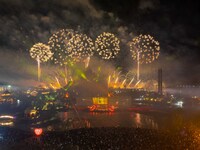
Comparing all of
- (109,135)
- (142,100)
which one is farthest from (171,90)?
(109,135)

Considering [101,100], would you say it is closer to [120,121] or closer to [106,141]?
[120,121]

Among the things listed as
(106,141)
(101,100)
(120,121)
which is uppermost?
(101,100)

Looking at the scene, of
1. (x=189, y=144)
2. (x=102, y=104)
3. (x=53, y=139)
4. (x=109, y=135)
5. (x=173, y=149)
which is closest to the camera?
(x=173, y=149)

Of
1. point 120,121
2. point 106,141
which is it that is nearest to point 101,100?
point 120,121

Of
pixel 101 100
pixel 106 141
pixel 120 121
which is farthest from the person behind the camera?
pixel 101 100

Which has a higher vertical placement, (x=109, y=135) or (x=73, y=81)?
(x=73, y=81)

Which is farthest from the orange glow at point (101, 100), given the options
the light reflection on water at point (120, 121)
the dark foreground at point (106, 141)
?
the dark foreground at point (106, 141)

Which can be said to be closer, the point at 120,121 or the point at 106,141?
the point at 106,141

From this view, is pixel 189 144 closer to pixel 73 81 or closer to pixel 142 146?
pixel 142 146

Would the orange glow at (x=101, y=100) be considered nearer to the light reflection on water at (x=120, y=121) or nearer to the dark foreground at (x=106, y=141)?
the light reflection on water at (x=120, y=121)
